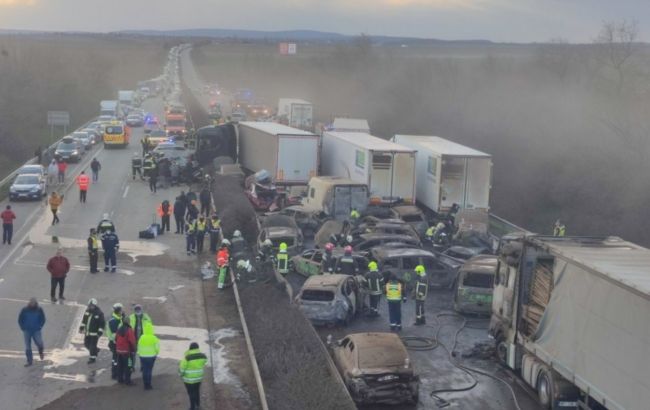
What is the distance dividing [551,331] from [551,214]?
34.4 metres

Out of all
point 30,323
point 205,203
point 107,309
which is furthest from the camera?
point 205,203

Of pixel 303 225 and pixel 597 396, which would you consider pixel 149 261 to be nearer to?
pixel 303 225

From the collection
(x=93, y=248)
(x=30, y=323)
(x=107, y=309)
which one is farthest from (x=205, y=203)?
(x=30, y=323)

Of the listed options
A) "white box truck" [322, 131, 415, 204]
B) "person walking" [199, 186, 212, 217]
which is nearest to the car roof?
"white box truck" [322, 131, 415, 204]

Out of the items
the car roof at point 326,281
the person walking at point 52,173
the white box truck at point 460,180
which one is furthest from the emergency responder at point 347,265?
the person walking at point 52,173

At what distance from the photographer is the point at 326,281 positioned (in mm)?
20875

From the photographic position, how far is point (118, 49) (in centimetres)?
19900

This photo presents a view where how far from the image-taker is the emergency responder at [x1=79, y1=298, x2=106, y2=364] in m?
16.3

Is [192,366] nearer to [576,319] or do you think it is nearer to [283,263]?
[576,319]

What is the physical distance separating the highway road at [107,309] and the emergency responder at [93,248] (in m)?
0.27

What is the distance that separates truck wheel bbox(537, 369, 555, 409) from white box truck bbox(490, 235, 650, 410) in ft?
0.05

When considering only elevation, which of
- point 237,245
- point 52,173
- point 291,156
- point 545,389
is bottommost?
point 545,389

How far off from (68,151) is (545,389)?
126ft

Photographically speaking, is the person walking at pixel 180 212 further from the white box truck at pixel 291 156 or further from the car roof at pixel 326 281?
the car roof at pixel 326 281
